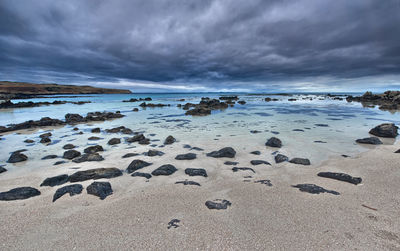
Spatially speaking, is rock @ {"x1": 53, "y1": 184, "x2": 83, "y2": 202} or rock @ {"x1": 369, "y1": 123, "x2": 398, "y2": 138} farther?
rock @ {"x1": 369, "y1": 123, "x2": 398, "y2": 138}

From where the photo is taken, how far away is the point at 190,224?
3609 millimetres

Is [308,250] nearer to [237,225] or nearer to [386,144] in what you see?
[237,225]

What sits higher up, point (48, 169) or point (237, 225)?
point (237, 225)

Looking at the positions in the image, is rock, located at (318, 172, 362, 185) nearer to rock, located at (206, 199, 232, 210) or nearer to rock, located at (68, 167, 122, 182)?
rock, located at (206, 199, 232, 210)

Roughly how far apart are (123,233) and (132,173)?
3184mm

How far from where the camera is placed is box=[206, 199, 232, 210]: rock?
418 cm

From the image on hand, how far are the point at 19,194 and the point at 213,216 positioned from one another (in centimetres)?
544

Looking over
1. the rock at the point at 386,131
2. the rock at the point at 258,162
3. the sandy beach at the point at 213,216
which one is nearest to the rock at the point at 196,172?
the sandy beach at the point at 213,216

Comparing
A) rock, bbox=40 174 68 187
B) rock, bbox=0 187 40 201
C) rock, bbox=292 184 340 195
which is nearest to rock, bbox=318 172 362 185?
rock, bbox=292 184 340 195

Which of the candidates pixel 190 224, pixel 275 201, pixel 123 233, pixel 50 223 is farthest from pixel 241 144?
pixel 50 223

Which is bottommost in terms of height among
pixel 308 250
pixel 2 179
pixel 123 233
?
pixel 2 179

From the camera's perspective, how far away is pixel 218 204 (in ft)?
14.0

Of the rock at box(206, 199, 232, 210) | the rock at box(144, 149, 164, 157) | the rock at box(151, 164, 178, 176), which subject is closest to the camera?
the rock at box(206, 199, 232, 210)

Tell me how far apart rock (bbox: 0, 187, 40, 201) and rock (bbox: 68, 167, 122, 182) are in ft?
3.13
